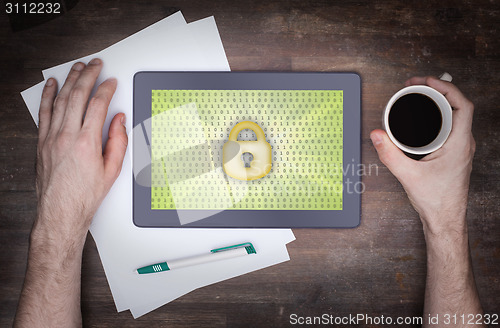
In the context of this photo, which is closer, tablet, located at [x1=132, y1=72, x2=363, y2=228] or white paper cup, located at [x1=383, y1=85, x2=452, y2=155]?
white paper cup, located at [x1=383, y1=85, x2=452, y2=155]

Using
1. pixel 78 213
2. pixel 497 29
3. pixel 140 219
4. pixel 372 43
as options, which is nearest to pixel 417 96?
pixel 372 43

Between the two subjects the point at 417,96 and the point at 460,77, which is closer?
the point at 417,96

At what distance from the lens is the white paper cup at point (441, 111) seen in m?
0.76

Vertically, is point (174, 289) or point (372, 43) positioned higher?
point (372, 43)

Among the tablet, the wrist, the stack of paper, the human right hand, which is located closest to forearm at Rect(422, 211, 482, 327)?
the human right hand

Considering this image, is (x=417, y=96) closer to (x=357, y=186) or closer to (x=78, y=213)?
(x=357, y=186)

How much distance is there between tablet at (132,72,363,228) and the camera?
0.89 metres

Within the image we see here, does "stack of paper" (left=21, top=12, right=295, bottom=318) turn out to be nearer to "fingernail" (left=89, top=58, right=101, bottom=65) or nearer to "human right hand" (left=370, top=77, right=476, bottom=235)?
"fingernail" (left=89, top=58, right=101, bottom=65)

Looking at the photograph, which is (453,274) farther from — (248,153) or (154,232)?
(154,232)

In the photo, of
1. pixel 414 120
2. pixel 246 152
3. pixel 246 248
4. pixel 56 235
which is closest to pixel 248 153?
pixel 246 152

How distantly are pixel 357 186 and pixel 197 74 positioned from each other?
1.58 feet

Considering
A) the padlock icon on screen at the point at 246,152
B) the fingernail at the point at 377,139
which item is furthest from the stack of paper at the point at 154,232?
the fingernail at the point at 377,139

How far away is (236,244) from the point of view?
Result: 0.91 m

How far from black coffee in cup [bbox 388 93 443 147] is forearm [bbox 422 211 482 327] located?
22cm
